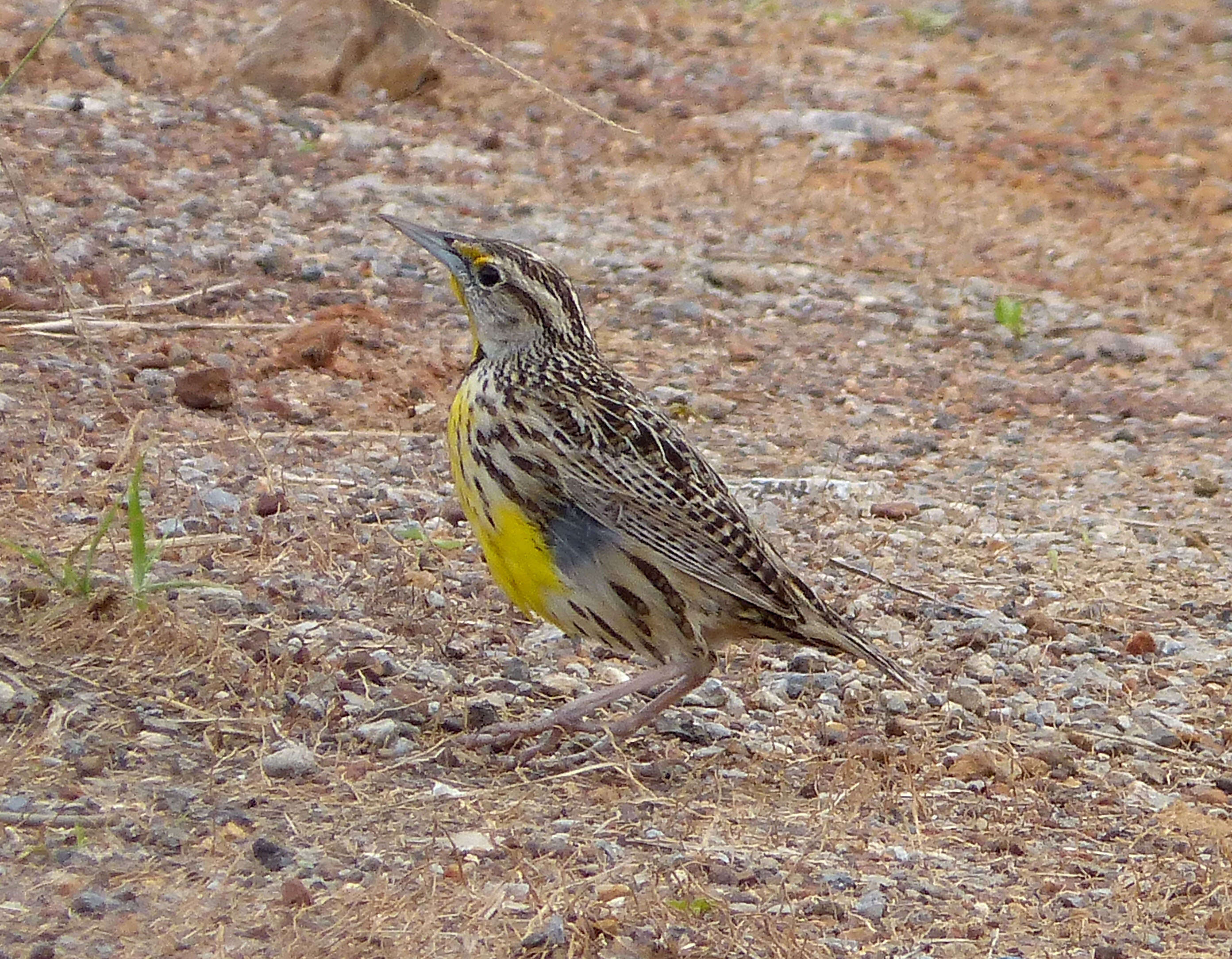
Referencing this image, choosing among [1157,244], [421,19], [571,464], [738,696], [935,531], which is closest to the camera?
[421,19]

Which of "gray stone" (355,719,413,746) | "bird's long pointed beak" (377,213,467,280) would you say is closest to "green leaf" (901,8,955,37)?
"bird's long pointed beak" (377,213,467,280)

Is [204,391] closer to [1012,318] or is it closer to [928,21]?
[1012,318]

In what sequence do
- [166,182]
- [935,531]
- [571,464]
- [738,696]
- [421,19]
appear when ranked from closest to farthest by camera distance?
[421,19], [571,464], [738,696], [935,531], [166,182]

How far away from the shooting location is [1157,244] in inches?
461

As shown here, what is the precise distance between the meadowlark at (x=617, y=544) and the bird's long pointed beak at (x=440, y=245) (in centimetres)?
59

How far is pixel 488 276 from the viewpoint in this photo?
253 inches

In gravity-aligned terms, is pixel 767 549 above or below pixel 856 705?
above

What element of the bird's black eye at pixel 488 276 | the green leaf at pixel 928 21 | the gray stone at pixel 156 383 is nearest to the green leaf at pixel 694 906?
the bird's black eye at pixel 488 276

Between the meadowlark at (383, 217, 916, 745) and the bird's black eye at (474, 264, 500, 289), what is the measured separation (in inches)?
18.4

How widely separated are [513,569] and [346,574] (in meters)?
1.00

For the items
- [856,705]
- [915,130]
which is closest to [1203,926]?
[856,705]

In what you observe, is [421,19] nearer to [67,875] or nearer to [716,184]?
[67,875]

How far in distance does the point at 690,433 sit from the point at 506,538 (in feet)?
9.35

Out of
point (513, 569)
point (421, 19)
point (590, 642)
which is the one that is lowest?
point (590, 642)
